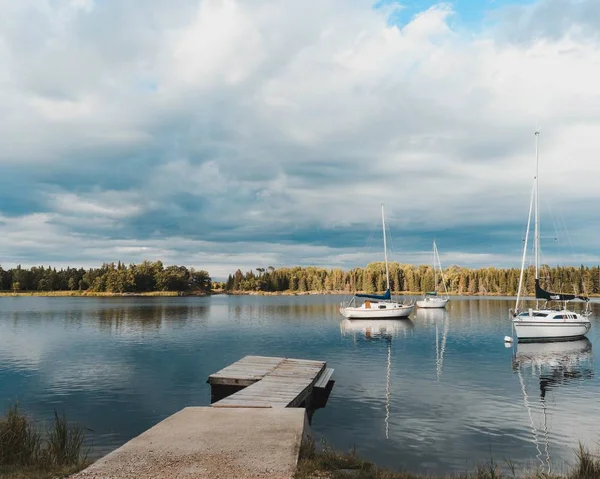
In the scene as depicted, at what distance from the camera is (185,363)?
3669 centimetres

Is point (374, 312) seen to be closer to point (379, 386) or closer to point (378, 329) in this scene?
point (378, 329)

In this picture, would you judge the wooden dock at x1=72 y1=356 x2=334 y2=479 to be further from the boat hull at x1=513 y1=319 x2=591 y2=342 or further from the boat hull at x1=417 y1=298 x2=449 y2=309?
the boat hull at x1=417 y1=298 x2=449 y2=309

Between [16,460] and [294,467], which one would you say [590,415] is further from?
[16,460]

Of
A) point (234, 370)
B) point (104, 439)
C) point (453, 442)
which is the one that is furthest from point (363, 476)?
point (234, 370)

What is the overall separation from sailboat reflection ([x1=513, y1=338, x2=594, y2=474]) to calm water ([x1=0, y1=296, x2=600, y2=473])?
0.09 meters

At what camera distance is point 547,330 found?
48250 mm

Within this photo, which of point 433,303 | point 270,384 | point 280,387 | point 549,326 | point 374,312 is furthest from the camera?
point 433,303

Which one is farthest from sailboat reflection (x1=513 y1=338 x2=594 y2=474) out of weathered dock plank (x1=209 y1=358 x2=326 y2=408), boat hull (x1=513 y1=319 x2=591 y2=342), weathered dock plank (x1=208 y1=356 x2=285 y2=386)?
weathered dock plank (x1=208 y1=356 x2=285 y2=386)

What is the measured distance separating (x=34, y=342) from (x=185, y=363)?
74.8 ft

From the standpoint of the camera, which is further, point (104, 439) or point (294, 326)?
point (294, 326)

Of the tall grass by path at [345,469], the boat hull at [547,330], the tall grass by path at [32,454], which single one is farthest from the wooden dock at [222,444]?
the boat hull at [547,330]

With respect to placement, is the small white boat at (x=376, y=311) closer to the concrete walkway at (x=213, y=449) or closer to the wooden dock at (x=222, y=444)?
the wooden dock at (x=222, y=444)

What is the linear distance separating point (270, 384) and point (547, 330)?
122 ft

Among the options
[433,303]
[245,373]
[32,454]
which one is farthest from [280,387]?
[433,303]
